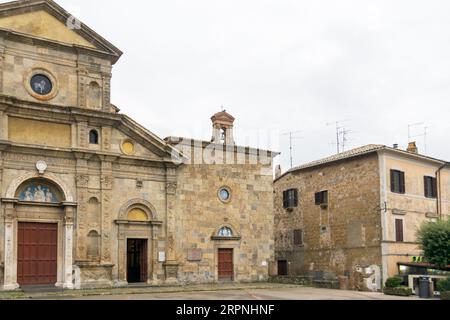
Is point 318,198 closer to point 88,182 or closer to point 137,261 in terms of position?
point 137,261

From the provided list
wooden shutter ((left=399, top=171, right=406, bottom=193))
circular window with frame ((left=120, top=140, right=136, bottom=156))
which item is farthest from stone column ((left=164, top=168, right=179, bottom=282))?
wooden shutter ((left=399, top=171, right=406, bottom=193))

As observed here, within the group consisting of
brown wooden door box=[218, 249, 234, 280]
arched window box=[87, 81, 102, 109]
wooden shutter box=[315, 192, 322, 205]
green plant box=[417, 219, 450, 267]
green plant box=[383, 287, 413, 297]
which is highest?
arched window box=[87, 81, 102, 109]

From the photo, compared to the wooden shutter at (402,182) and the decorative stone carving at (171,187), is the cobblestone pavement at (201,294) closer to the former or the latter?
the decorative stone carving at (171,187)

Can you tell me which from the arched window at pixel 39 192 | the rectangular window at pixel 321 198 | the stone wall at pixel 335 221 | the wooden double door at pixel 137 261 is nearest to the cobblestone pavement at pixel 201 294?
the wooden double door at pixel 137 261

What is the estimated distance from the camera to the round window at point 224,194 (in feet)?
106

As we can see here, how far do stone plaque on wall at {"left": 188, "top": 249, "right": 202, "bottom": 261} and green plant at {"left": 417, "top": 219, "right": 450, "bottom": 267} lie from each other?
441 inches

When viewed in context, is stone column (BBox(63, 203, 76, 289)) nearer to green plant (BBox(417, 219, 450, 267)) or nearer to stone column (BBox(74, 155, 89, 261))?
stone column (BBox(74, 155, 89, 261))

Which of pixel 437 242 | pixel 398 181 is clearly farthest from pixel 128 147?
pixel 437 242

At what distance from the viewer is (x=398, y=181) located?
105ft

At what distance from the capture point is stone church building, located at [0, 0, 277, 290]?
2627 cm

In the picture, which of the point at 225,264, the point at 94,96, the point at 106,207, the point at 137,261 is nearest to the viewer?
the point at 106,207

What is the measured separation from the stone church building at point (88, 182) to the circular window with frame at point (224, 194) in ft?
0.20

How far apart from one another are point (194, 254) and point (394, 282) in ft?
33.5

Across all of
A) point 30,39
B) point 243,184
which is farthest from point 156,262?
point 30,39
